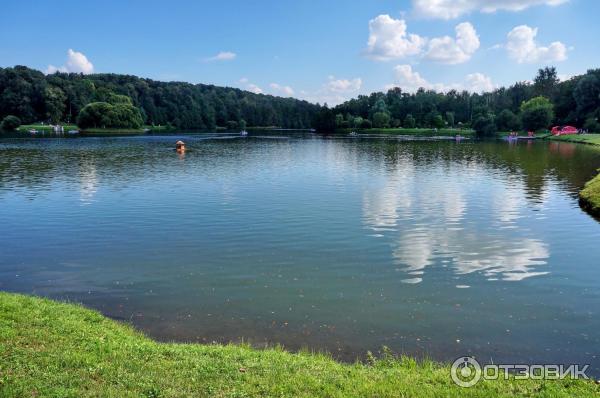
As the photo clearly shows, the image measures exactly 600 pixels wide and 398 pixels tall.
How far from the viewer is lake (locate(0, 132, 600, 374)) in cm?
1367

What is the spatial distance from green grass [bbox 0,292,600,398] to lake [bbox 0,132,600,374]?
7.26 feet

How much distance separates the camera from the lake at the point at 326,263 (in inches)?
538

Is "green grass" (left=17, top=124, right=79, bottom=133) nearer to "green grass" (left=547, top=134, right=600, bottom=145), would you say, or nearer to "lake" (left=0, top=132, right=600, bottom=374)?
"lake" (left=0, top=132, right=600, bottom=374)

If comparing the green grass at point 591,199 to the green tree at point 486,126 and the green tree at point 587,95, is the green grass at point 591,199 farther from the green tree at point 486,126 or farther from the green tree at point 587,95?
the green tree at point 486,126

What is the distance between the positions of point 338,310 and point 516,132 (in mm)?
152910

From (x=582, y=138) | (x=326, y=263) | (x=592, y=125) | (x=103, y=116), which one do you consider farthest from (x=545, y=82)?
(x=326, y=263)

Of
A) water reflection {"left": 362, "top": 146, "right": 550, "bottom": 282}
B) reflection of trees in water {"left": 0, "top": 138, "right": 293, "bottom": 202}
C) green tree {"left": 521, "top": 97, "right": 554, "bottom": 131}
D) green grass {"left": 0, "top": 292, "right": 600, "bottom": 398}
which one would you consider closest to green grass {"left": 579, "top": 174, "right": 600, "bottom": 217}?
water reflection {"left": 362, "top": 146, "right": 550, "bottom": 282}

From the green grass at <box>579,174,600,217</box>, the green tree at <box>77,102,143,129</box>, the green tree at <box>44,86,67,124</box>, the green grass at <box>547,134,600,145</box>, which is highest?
the green tree at <box>44,86,67,124</box>

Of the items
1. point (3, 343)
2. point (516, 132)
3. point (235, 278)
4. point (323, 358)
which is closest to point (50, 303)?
point (3, 343)

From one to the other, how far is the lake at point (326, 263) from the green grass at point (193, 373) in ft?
7.26

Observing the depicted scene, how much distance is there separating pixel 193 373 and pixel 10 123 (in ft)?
636

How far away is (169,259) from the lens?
2047cm

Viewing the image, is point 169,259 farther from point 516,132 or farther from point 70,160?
point 516,132

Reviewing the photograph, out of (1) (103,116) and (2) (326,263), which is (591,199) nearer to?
(2) (326,263)
